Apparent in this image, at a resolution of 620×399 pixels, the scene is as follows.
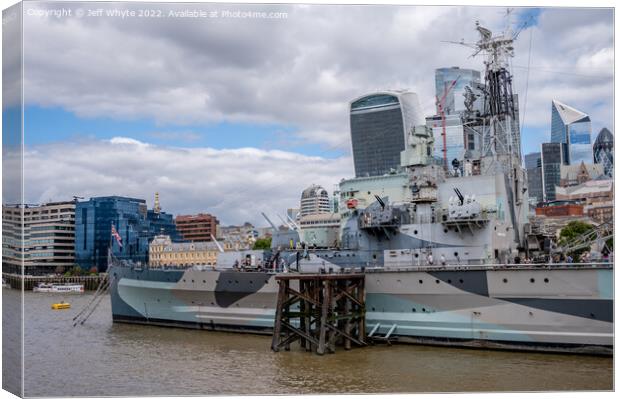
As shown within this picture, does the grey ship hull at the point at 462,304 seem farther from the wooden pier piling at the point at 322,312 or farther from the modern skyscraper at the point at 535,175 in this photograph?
the modern skyscraper at the point at 535,175

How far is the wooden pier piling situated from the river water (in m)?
0.56

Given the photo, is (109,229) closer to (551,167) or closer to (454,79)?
(454,79)

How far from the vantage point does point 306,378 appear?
1748 centimetres

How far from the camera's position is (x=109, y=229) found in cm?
5059

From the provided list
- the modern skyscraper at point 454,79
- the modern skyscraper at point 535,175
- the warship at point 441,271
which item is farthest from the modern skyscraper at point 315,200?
the warship at point 441,271

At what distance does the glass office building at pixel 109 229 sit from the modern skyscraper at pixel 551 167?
3043 centimetres

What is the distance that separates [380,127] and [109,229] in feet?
252

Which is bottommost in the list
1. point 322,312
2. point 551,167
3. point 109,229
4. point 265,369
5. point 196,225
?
point 265,369

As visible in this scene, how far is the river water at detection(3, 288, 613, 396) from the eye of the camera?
15953 millimetres

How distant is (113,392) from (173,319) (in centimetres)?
1284

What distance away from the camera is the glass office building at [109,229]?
50156 mm

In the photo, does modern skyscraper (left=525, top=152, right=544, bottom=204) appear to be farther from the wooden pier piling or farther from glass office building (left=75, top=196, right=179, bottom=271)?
the wooden pier piling

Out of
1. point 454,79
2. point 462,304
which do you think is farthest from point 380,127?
point 462,304

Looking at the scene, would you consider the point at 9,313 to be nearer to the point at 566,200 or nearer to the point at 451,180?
the point at 451,180
